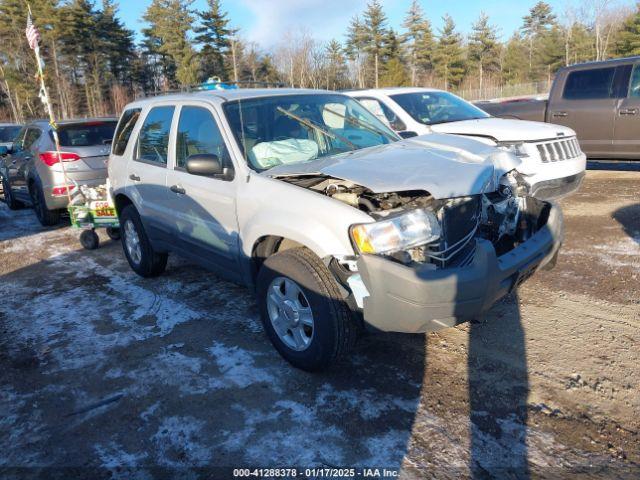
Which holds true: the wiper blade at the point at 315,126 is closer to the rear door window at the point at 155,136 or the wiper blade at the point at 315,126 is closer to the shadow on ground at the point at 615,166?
the rear door window at the point at 155,136

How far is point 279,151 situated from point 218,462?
2.24m

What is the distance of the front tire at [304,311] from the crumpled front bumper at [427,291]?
0.24 metres

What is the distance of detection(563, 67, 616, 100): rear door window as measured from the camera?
27.4 ft

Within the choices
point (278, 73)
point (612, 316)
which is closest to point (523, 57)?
point (278, 73)

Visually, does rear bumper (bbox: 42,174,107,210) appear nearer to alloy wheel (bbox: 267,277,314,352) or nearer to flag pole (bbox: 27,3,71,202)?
flag pole (bbox: 27,3,71,202)

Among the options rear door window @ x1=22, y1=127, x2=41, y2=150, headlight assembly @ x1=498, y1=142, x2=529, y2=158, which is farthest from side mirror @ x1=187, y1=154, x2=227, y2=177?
rear door window @ x1=22, y1=127, x2=41, y2=150

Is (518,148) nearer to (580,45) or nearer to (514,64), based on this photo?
(580,45)

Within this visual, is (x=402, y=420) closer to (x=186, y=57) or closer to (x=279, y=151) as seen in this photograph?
(x=279, y=151)

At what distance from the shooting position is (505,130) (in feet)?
19.7

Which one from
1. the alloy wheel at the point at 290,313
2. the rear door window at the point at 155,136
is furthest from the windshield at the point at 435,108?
the alloy wheel at the point at 290,313

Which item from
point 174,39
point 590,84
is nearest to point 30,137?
point 590,84

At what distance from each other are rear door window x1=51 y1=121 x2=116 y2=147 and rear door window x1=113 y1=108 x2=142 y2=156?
8.30ft

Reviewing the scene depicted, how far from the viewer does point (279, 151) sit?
3.76 metres

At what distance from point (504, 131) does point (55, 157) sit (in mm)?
6524
